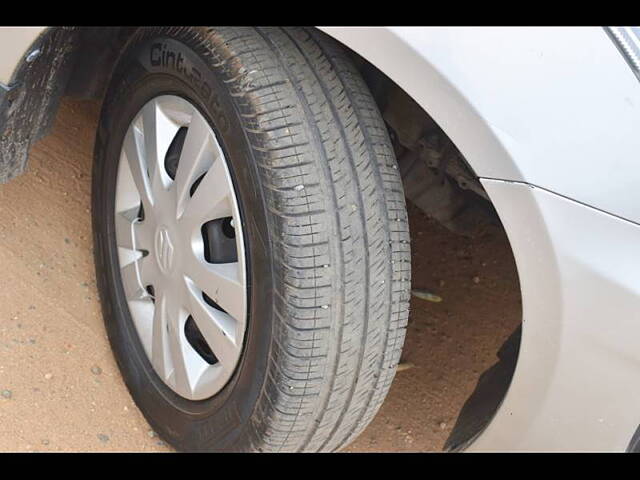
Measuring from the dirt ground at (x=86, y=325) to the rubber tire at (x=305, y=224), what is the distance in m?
0.59

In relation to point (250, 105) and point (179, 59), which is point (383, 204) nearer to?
point (250, 105)

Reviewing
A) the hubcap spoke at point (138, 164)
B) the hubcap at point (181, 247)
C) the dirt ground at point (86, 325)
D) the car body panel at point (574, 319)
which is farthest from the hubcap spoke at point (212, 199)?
the dirt ground at point (86, 325)

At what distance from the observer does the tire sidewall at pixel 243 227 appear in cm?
163

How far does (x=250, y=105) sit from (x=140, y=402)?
38.9 inches

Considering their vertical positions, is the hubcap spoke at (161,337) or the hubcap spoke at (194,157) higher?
the hubcap spoke at (194,157)

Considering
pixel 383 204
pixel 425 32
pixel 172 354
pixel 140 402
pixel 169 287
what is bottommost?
pixel 140 402

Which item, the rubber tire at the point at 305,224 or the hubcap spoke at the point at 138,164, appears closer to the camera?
the rubber tire at the point at 305,224

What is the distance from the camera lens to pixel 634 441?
1.49m

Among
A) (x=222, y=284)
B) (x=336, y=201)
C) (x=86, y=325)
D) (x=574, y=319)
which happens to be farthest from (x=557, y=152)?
(x=86, y=325)

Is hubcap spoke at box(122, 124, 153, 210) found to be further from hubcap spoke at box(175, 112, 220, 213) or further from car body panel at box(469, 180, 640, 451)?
car body panel at box(469, 180, 640, 451)

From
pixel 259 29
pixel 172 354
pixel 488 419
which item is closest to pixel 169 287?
pixel 172 354

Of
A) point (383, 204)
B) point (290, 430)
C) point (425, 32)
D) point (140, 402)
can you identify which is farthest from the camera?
point (140, 402)

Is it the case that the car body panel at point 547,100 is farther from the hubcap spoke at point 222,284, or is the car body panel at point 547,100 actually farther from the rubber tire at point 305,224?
the hubcap spoke at point 222,284

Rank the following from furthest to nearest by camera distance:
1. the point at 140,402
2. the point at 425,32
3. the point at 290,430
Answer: the point at 140,402
the point at 290,430
the point at 425,32
